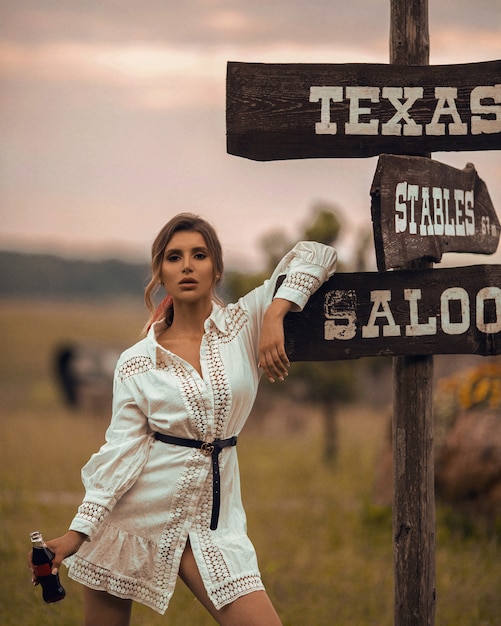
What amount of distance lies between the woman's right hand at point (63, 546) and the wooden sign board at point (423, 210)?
1496 millimetres

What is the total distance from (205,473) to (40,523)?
14.4 ft

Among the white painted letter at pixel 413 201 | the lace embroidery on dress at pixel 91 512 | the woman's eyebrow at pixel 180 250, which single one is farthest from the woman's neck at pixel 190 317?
the white painted letter at pixel 413 201

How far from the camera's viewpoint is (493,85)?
370 cm

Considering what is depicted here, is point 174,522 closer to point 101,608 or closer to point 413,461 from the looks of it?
point 101,608

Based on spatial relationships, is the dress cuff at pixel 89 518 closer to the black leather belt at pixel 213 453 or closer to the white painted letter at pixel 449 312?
the black leather belt at pixel 213 453

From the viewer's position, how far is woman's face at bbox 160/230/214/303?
349 centimetres

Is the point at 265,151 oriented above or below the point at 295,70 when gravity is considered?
below

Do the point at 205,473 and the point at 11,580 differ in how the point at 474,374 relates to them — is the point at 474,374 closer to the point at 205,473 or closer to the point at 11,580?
the point at 205,473

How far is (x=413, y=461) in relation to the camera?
12.4ft

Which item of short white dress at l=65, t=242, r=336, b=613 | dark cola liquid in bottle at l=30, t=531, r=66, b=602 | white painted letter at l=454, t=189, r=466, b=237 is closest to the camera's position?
dark cola liquid in bottle at l=30, t=531, r=66, b=602

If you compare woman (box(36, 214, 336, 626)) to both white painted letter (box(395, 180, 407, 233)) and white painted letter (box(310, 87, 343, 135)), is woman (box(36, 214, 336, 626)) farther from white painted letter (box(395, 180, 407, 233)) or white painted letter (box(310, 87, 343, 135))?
white painted letter (box(310, 87, 343, 135))

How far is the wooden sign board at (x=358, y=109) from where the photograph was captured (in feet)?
11.8

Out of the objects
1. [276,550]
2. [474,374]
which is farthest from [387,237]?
[276,550]

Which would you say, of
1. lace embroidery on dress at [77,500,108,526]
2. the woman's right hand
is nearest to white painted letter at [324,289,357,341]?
lace embroidery on dress at [77,500,108,526]
